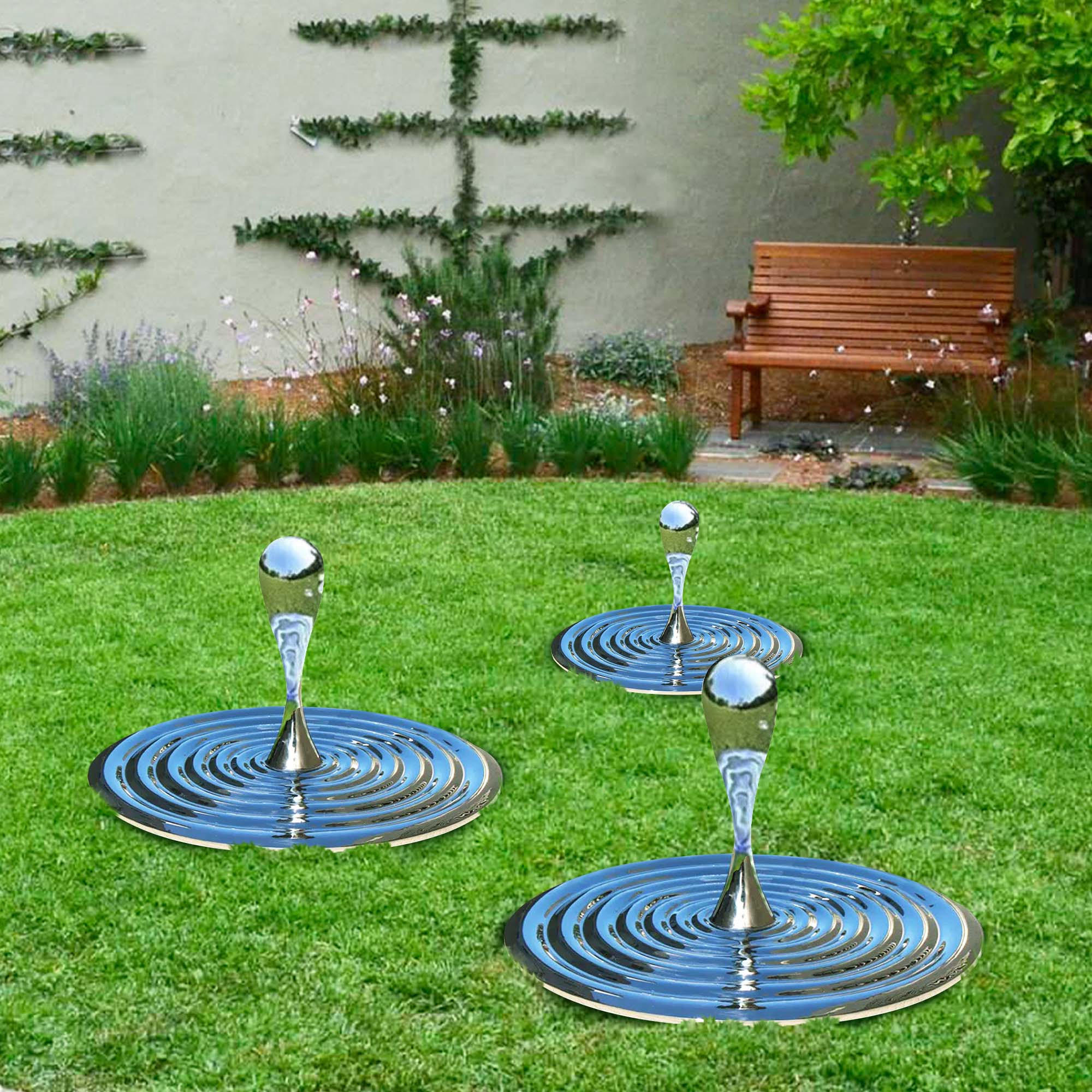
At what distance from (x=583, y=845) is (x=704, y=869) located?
32cm

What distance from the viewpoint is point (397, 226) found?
1075cm

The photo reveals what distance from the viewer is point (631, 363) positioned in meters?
10.6

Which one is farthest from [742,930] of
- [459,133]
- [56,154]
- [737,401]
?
[459,133]

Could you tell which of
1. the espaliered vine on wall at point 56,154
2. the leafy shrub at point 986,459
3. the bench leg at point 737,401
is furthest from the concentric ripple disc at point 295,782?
the espaliered vine on wall at point 56,154

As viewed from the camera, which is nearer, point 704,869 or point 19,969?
point 19,969

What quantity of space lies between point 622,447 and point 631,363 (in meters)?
2.66

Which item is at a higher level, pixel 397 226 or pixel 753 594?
pixel 397 226

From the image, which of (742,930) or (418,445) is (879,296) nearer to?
(418,445)

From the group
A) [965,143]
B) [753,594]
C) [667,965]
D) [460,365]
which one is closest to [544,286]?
[460,365]

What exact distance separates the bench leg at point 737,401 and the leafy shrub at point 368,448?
212cm

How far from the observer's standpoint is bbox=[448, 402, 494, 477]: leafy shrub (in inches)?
318

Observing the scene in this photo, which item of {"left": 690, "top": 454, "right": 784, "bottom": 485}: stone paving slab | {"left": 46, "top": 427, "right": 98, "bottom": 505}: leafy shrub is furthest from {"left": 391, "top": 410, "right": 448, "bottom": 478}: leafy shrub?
{"left": 46, "top": 427, "right": 98, "bottom": 505}: leafy shrub

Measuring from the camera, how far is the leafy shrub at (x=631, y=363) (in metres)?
10.6

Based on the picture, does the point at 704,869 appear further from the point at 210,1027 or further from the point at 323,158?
the point at 323,158
